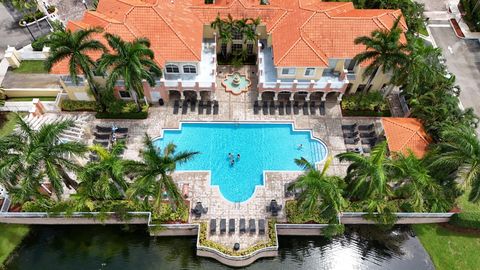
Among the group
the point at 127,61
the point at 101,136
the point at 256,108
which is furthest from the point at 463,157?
the point at 101,136

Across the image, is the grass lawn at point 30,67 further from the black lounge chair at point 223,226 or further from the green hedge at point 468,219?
the green hedge at point 468,219

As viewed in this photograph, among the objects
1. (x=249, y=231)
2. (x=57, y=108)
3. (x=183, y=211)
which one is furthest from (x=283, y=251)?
(x=57, y=108)

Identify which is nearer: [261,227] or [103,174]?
[103,174]

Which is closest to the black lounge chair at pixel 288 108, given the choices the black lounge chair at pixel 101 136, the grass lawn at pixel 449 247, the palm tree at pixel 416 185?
the palm tree at pixel 416 185

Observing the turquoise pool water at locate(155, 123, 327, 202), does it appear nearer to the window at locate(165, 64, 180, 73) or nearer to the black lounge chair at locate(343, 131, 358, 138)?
the black lounge chair at locate(343, 131, 358, 138)

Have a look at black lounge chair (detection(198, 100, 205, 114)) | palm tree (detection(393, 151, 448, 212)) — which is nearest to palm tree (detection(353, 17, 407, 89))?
palm tree (detection(393, 151, 448, 212))

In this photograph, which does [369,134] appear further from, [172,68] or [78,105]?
[78,105]
